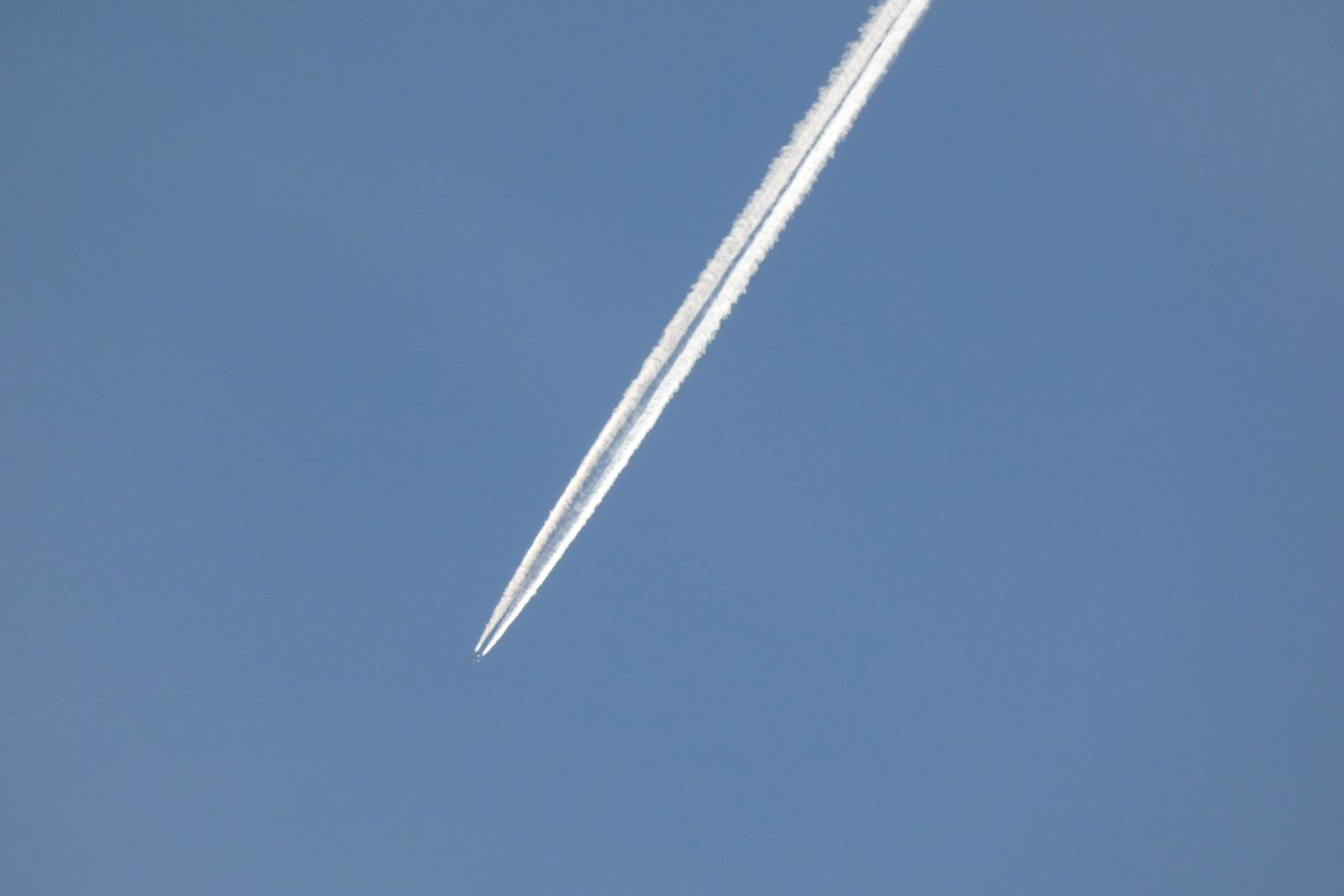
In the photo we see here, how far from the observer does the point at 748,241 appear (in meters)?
14.7

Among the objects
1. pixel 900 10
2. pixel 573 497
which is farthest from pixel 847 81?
pixel 573 497

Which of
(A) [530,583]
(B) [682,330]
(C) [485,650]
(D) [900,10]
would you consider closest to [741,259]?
(B) [682,330]

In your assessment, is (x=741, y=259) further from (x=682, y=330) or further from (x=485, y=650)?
(x=485, y=650)

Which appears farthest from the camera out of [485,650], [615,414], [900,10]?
[485,650]

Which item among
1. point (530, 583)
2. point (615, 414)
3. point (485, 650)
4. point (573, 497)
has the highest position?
point (615, 414)

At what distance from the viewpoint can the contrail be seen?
14.4 m

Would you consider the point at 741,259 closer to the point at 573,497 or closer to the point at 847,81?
the point at 847,81

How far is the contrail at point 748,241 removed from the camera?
47.2 ft

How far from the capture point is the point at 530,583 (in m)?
16.0

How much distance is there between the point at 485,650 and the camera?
16.7 metres

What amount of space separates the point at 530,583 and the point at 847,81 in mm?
8413

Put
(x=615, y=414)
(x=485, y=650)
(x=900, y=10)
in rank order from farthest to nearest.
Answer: (x=485, y=650)
(x=615, y=414)
(x=900, y=10)

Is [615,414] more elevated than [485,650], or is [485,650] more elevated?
[615,414]

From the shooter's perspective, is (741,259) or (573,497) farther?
(573,497)
